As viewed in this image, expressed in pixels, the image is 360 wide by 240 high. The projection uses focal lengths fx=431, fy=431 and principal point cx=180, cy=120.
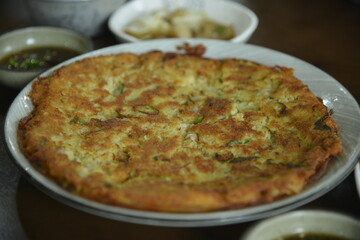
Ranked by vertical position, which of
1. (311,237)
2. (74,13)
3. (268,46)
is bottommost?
(268,46)

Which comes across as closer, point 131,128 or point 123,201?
point 123,201

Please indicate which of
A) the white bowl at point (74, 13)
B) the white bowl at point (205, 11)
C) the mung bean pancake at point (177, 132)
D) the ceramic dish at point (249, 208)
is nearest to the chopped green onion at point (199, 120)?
the mung bean pancake at point (177, 132)

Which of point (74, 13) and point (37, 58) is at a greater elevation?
point (74, 13)

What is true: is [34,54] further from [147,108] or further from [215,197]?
[215,197]

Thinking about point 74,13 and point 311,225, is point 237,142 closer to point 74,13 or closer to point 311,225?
point 311,225

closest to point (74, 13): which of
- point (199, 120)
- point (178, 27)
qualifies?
point (178, 27)

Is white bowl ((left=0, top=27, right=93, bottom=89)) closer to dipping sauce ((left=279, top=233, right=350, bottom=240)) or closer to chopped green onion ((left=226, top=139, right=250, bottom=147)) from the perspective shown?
chopped green onion ((left=226, top=139, right=250, bottom=147))

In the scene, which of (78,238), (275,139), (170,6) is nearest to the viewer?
(78,238)

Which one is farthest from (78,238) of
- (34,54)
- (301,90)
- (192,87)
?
(34,54)
